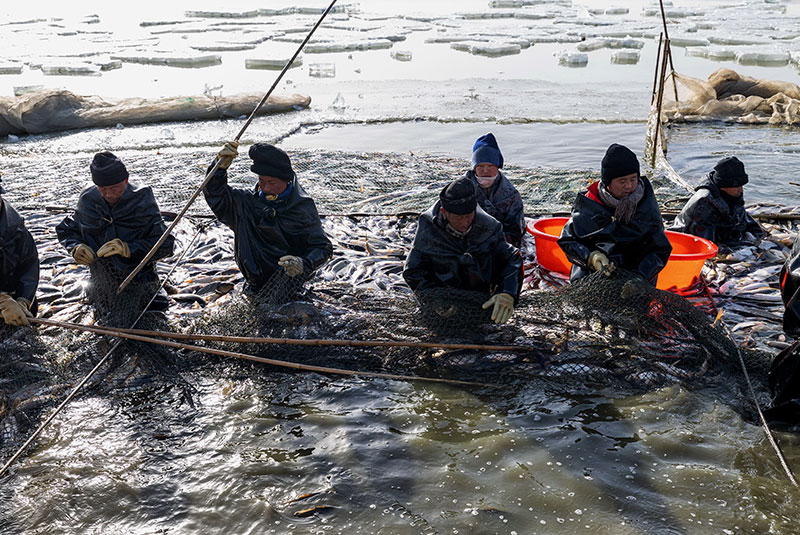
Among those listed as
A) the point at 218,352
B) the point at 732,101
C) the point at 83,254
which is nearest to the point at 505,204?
the point at 218,352

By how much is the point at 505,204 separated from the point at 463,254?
1.71m

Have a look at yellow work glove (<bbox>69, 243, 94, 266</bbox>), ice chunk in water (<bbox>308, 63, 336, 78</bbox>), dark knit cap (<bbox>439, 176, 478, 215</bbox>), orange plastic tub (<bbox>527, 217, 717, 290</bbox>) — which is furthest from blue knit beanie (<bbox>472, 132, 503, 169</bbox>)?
ice chunk in water (<bbox>308, 63, 336, 78</bbox>)

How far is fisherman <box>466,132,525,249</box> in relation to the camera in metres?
6.13

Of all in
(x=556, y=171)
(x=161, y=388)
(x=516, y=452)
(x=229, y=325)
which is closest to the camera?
(x=516, y=452)

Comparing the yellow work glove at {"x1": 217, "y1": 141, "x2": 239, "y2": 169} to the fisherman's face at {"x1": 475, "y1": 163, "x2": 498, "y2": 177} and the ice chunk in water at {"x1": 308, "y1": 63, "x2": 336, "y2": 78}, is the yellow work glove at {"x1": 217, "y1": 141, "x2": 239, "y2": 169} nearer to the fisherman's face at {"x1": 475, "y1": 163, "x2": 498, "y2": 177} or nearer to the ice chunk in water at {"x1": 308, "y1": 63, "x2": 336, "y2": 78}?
the fisherman's face at {"x1": 475, "y1": 163, "x2": 498, "y2": 177}

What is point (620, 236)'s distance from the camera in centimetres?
480

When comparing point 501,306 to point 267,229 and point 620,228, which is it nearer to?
point 620,228

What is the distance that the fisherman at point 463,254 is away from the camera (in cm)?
444

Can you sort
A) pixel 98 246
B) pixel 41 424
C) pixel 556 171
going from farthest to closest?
pixel 556 171, pixel 98 246, pixel 41 424

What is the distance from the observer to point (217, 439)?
3631mm

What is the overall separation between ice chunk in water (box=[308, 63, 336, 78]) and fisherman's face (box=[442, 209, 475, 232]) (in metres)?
14.6

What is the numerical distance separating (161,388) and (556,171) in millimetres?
6304

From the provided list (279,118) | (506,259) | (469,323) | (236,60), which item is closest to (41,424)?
(469,323)

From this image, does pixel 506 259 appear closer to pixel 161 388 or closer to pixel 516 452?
pixel 516 452
